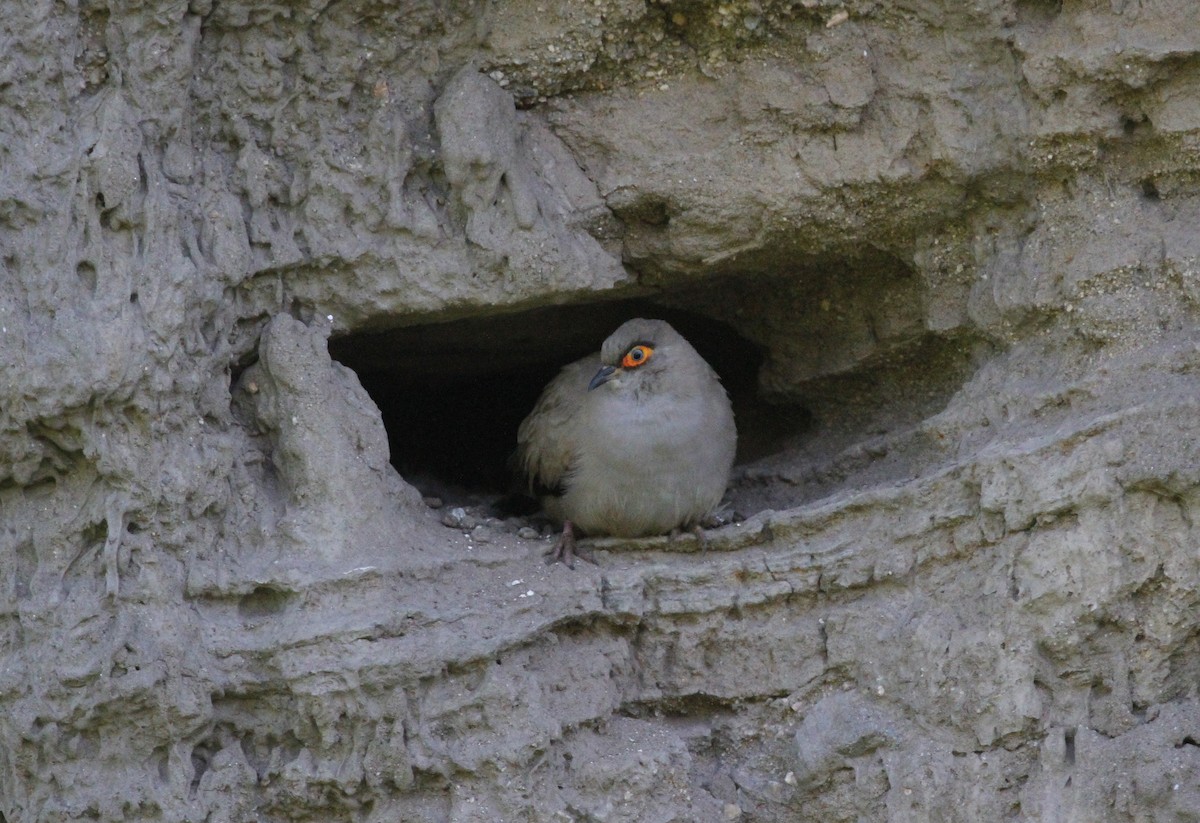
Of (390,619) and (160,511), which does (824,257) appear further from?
(160,511)

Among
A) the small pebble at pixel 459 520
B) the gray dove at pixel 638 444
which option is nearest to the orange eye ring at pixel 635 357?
the gray dove at pixel 638 444

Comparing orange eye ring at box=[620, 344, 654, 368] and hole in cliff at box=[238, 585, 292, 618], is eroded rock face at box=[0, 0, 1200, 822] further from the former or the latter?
orange eye ring at box=[620, 344, 654, 368]

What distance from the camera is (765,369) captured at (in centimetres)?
883

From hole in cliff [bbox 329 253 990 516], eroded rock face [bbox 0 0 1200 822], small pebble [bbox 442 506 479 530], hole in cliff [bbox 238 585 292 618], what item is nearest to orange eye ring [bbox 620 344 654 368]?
eroded rock face [bbox 0 0 1200 822]

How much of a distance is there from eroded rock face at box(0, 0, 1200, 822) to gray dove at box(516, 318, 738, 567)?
0.21 metres

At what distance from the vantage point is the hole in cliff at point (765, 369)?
804cm

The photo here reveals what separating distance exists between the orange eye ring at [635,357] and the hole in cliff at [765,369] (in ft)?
2.42

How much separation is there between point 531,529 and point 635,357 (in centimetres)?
104

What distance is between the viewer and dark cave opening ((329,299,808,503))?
8.75 metres

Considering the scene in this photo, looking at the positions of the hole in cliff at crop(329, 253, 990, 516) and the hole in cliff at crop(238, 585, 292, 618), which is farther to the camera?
the hole in cliff at crop(329, 253, 990, 516)

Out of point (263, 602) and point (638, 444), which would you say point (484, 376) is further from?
point (263, 602)

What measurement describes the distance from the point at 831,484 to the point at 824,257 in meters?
1.20

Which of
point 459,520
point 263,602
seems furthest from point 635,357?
point 263,602

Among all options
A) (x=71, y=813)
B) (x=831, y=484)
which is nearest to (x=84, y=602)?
(x=71, y=813)
